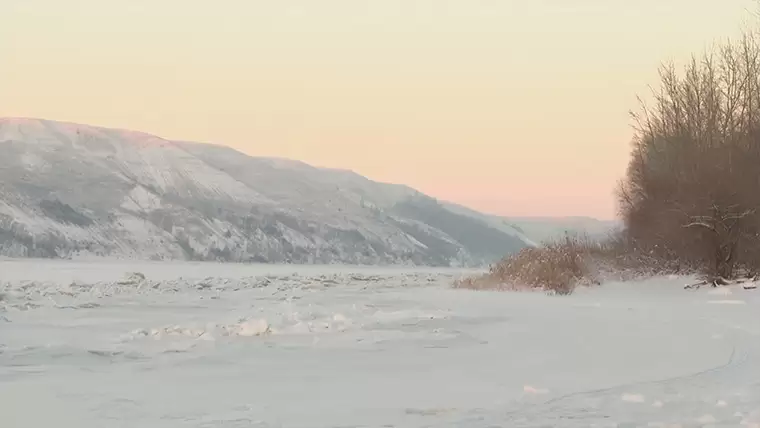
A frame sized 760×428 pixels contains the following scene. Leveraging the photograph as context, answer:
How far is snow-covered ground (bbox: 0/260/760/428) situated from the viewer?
7.11m

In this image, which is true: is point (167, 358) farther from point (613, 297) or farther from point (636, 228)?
point (636, 228)

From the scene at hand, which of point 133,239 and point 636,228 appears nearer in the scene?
point 636,228

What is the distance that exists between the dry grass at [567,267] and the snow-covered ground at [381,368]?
9518 mm

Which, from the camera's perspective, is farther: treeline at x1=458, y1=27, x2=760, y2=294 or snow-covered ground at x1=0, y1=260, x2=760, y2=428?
treeline at x1=458, y1=27, x2=760, y2=294

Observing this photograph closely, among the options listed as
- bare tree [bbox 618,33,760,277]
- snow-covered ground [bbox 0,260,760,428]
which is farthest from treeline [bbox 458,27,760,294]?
snow-covered ground [bbox 0,260,760,428]

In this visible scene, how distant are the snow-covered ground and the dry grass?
9518 mm

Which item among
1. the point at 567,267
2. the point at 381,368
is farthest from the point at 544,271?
the point at 381,368

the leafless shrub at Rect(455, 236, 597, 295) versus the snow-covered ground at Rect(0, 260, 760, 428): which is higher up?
the leafless shrub at Rect(455, 236, 597, 295)

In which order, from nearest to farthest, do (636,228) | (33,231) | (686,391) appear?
(686,391), (636,228), (33,231)

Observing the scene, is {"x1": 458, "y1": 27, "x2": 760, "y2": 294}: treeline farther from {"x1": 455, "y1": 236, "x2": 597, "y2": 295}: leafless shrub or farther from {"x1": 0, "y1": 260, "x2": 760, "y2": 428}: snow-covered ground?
{"x1": 0, "y1": 260, "x2": 760, "y2": 428}: snow-covered ground

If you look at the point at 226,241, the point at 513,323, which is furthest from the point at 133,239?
the point at 513,323

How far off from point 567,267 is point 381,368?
22.1 metres

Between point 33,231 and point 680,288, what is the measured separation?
502 ft

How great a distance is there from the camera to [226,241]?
187250mm
